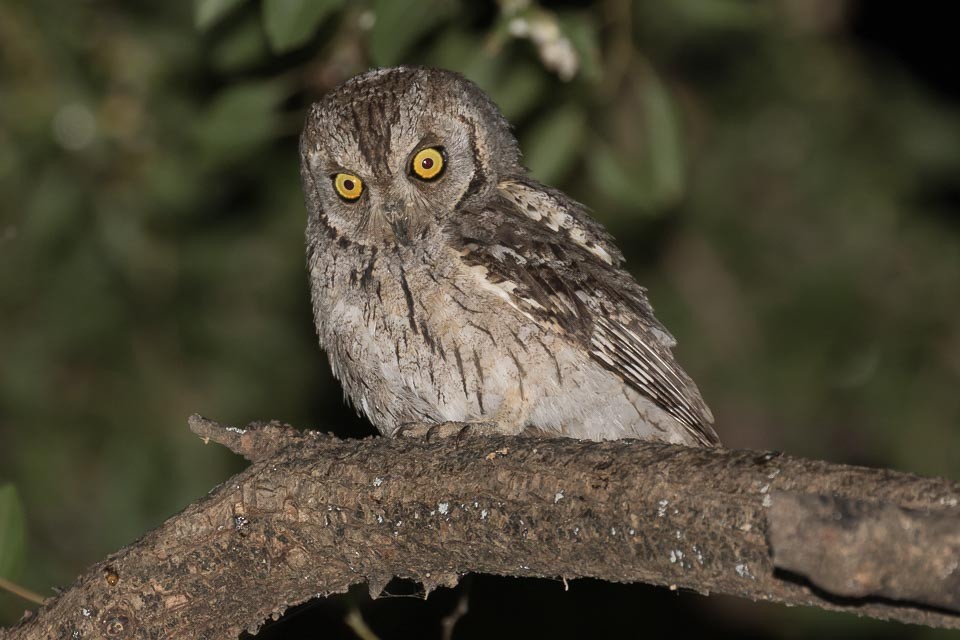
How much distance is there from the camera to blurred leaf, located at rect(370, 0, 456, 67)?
3113 millimetres

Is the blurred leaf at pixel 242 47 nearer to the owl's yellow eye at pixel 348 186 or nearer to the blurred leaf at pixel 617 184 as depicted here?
the owl's yellow eye at pixel 348 186

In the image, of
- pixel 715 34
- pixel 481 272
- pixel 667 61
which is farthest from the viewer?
pixel 667 61

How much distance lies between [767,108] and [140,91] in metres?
3.20

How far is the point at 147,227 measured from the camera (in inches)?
213

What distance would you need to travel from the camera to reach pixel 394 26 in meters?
3.15

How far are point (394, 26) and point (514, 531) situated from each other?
154 cm

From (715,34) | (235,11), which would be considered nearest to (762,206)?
(715,34)

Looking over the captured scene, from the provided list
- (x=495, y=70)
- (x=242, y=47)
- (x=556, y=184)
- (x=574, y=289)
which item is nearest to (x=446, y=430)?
(x=574, y=289)

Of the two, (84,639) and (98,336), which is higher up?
(98,336)

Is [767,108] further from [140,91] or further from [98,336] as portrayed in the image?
[98,336]

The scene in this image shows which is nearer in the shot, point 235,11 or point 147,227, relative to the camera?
point 235,11

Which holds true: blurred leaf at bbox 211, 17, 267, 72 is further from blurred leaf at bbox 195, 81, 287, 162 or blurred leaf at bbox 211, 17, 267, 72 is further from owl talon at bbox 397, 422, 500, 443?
owl talon at bbox 397, 422, 500, 443

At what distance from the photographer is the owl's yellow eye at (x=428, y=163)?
3471 mm

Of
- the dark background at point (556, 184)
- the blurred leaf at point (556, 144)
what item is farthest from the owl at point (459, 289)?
the dark background at point (556, 184)
